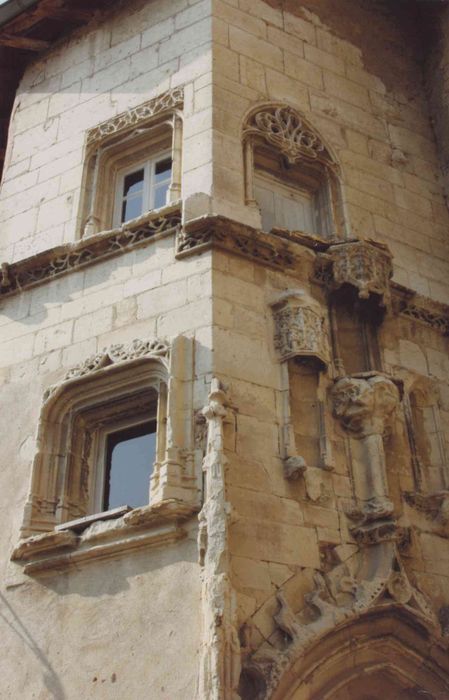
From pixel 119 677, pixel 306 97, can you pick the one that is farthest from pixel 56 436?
pixel 306 97

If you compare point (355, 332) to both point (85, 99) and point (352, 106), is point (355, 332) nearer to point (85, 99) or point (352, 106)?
point (352, 106)

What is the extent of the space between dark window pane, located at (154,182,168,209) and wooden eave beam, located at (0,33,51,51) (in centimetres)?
352

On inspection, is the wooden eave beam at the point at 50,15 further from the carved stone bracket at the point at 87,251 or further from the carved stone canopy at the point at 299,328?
the carved stone canopy at the point at 299,328

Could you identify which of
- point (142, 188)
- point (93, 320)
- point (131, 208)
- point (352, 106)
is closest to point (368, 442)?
point (93, 320)

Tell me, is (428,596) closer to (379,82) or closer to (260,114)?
(260,114)

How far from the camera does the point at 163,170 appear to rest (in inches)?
420

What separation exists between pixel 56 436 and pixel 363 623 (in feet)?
10.7

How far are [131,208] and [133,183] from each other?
1.58 feet

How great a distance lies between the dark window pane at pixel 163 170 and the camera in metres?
10.6

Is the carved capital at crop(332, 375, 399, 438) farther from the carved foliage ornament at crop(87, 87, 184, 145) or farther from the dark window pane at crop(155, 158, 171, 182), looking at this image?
the carved foliage ornament at crop(87, 87, 184, 145)

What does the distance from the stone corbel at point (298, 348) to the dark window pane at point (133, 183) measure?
282 cm

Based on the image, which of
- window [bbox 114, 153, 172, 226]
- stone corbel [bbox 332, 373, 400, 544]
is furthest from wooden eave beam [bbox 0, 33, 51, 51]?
stone corbel [bbox 332, 373, 400, 544]

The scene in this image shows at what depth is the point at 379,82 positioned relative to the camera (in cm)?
1209

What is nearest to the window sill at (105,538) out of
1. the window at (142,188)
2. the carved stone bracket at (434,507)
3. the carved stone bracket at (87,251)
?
the carved stone bracket at (434,507)
